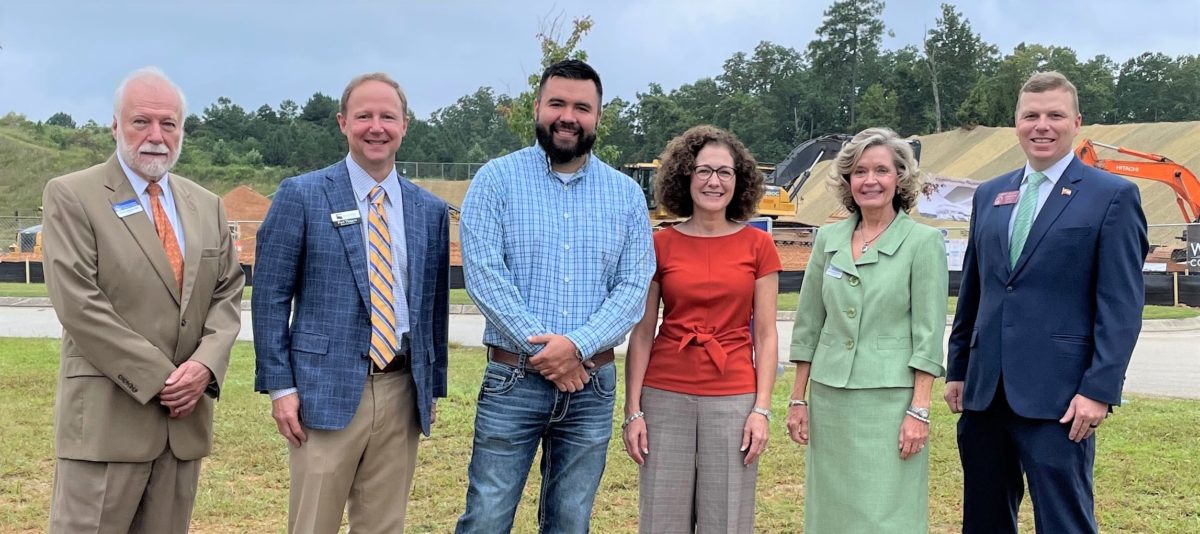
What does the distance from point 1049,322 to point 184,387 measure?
128 inches

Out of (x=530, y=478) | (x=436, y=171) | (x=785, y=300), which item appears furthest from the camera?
(x=436, y=171)

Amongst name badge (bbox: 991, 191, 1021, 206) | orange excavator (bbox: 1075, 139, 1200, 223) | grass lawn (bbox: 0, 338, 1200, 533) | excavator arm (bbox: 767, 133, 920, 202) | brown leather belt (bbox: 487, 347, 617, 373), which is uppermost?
excavator arm (bbox: 767, 133, 920, 202)

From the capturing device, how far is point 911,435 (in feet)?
12.0

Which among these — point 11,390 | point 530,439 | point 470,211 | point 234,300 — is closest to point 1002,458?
point 530,439

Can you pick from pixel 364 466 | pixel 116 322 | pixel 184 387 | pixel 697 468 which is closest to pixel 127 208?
pixel 116 322

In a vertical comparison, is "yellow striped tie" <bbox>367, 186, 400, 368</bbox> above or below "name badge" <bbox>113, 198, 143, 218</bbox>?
below

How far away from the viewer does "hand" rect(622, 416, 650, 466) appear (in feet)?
12.3

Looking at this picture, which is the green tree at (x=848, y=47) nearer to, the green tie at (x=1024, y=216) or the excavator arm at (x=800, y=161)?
the excavator arm at (x=800, y=161)

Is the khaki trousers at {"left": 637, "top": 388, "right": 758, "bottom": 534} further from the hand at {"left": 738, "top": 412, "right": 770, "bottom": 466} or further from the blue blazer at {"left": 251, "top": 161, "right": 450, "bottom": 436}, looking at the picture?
the blue blazer at {"left": 251, "top": 161, "right": 450, "bottom": 436}

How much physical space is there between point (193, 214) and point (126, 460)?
95 cm

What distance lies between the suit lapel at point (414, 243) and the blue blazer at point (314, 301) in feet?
0.58

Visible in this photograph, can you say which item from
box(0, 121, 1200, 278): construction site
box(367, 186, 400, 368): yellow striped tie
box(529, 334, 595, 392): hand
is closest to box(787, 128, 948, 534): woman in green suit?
box(529, 334, 595, 392): hand

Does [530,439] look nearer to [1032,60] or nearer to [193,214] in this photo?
[193,214]

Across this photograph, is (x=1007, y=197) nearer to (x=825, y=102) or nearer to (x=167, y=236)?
(x=167, y=236)
